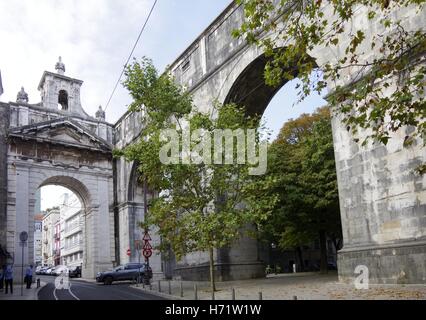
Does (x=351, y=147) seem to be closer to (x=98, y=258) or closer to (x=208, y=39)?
(x=208, y=39)

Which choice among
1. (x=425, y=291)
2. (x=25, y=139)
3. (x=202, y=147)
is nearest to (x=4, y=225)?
(x=25, y=139)

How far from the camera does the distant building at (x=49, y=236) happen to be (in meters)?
87.3

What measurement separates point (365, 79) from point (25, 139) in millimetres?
28801

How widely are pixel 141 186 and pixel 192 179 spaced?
1871 cm

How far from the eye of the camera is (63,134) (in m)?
34.0

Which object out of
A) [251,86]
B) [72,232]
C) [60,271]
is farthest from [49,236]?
[251,86]

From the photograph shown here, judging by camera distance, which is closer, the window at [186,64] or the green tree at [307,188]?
the green tree at [307,188]

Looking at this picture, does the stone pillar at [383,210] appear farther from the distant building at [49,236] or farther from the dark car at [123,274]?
the distant building at [49,236]

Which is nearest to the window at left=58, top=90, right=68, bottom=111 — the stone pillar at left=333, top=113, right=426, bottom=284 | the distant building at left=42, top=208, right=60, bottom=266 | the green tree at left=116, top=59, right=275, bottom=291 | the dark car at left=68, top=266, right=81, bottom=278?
the dark car at left=68, top=266, right=81, bottom=278

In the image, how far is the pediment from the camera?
31719 mm

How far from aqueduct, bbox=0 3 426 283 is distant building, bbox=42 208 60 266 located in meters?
54.5

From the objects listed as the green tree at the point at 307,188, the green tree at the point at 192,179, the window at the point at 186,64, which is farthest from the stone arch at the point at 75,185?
the green tree at the point at 192,179

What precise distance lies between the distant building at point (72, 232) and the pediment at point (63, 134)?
30.9m

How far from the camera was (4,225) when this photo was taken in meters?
29.3
